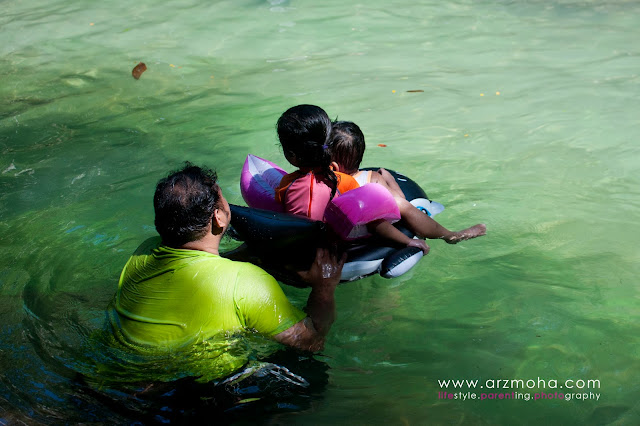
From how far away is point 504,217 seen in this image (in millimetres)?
4492

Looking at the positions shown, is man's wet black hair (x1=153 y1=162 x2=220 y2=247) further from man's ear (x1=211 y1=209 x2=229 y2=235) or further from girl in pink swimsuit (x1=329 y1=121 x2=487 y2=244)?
girl in pink swimsuit (x1=329 y1=121 x2=487 y2=244)

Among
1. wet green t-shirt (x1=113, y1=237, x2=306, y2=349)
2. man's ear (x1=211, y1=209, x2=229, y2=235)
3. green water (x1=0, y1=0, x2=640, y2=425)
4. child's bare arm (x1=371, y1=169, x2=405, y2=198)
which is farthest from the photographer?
child's bare arm (x1=371, y1=169, x2=405, y2=198)

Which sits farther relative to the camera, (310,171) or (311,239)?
(310,171)

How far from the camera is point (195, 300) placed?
2.49m

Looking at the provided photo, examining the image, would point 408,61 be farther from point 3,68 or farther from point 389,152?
point 3,68

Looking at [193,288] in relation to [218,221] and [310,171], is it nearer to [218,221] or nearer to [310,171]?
[218,221]

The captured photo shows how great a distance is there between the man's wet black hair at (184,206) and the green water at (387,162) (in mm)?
826

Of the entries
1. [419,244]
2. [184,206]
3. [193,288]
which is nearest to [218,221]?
[184,206]

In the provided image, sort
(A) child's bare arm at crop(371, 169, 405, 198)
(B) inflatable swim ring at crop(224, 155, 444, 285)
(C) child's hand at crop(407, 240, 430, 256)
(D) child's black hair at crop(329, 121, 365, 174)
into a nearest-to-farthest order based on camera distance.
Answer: (B) inflatable swim ring at crop(224, 155, 444, 285), (C) child's hand at crop(407, 240, 430, 256), (D) child's black hair at crop(329, 121, 365, 174), (A) child's bare arm at crop(371, 169, 405, 198)

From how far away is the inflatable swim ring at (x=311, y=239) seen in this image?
316 cm

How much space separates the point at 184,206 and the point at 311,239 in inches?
33.3

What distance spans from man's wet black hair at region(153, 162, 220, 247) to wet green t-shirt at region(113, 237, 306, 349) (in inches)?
2.8

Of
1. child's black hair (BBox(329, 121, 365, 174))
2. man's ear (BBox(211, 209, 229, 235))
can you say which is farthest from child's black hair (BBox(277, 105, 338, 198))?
man's ear (BBox(211, 209, 229, 235))

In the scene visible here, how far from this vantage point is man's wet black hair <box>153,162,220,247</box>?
8.20ft
